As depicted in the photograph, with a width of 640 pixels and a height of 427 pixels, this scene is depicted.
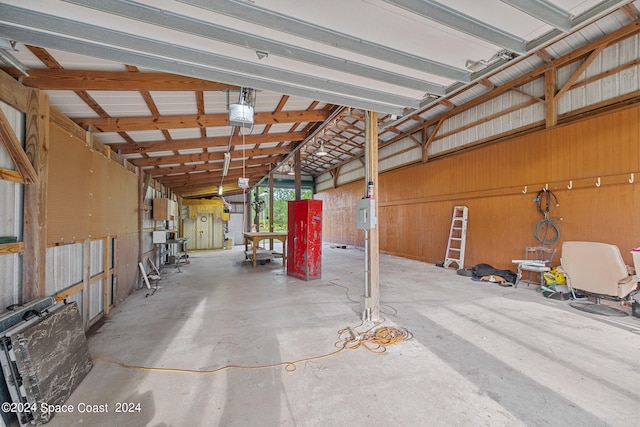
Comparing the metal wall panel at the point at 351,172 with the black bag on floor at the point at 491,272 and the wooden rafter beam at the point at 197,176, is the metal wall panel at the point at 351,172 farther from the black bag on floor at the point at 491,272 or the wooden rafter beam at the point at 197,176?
the black bag on floor at the point at 491,272

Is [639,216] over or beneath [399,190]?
beneath

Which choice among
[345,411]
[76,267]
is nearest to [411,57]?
[345,411]

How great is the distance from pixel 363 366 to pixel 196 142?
4788 mm

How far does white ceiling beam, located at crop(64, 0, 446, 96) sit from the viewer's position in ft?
4.75

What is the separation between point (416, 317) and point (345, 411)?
2180 mm

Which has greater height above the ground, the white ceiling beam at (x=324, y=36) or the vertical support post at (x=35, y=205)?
the white ceiling beam at (x=324, y=36)

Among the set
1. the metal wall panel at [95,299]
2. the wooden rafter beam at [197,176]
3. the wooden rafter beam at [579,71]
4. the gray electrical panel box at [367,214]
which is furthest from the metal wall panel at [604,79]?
the metal wall panel at [95,299]

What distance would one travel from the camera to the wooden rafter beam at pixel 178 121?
136 inches

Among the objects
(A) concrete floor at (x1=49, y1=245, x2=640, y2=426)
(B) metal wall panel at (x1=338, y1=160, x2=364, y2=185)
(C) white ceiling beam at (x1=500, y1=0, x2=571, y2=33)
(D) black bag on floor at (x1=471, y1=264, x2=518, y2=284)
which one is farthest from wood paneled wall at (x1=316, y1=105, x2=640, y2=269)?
(C) white ceiling beam at (x1=500, y1=0, x2=571, y2=33)

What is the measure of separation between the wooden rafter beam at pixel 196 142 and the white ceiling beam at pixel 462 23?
4.29 meters

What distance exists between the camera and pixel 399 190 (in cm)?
1005

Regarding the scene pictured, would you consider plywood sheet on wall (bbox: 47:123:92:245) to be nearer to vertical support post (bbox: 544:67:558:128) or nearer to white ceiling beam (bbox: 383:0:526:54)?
white ceiling beam (bbox: 383:0:526:54)

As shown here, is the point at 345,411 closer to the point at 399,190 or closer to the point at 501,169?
the point at 501,169

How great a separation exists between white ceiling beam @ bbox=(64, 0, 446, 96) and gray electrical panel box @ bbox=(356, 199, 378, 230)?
1.40m
